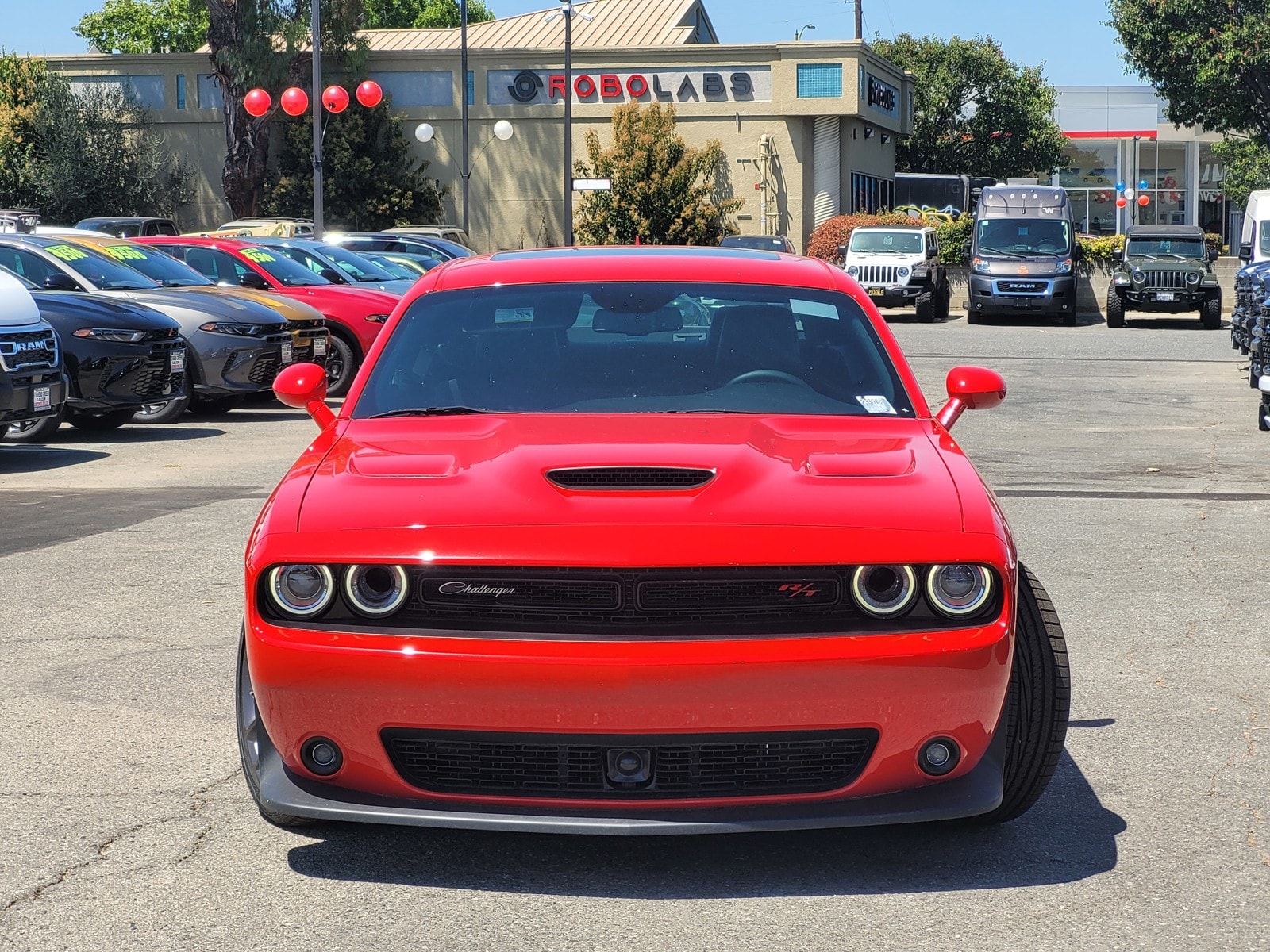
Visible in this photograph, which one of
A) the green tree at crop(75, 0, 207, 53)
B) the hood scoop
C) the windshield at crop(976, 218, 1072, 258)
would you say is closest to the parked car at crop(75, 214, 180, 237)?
the windshield at crop(976, 218, 1072, 258)

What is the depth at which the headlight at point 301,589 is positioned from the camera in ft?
12.6

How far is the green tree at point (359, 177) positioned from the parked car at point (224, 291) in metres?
31.5

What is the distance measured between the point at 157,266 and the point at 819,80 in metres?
33.8

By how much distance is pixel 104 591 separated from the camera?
25.1 ft

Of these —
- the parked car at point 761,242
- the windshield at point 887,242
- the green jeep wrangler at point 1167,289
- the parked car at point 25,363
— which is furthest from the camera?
the parked car at point 761,242

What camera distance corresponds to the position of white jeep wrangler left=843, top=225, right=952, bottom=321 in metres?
34.2

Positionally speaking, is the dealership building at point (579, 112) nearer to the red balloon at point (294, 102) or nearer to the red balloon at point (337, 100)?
the red balloon at point (337, 100)

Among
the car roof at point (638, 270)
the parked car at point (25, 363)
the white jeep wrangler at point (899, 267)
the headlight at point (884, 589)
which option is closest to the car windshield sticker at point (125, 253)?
the parked car at point (25, 363)

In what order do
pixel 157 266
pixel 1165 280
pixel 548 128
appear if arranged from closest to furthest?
pixel 157 266 → pixel 1165 280 → pixel 548 128

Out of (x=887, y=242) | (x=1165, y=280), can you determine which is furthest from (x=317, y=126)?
(x=1165, y=280)

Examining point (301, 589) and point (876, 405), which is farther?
point (876, 405)

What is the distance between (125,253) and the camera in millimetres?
16984

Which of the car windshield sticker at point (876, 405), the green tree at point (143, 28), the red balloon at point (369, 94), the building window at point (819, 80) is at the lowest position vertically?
the car windshield sticker at point (876, 405)

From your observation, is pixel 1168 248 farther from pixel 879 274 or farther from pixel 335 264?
pixel 335 264
